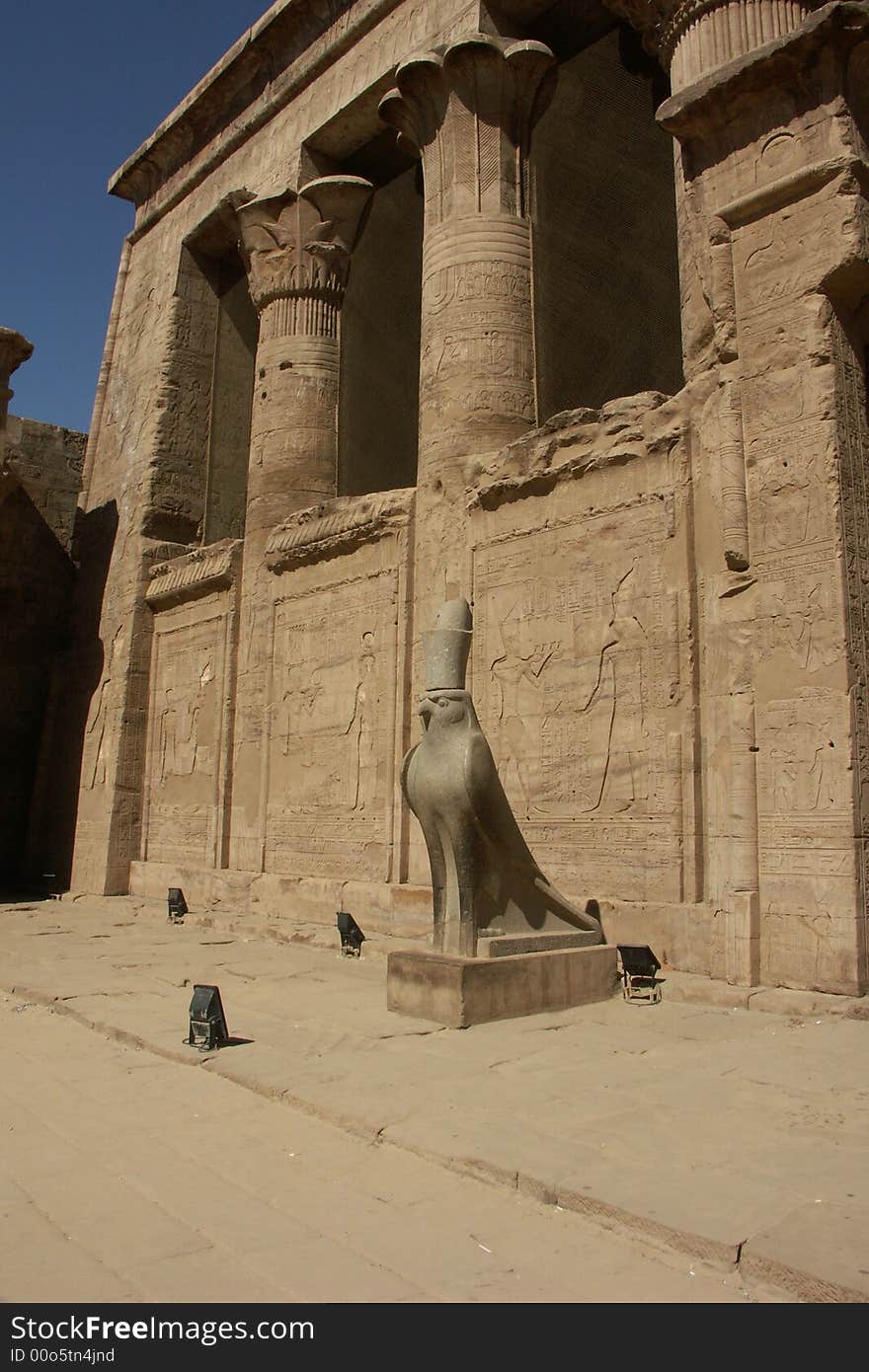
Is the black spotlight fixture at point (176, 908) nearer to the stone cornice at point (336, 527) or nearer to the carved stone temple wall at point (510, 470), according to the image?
the carved stone temple wall at point (510, 470)

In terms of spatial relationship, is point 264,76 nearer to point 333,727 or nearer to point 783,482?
point 333,727

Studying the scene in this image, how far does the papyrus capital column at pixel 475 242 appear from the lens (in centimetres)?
890

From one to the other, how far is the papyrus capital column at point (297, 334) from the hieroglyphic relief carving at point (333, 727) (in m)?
1.62

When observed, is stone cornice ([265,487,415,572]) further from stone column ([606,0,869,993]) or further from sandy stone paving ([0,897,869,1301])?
sandy stone paving ([0,897,869,1301])

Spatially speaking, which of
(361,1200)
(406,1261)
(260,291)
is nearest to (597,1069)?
(361,1200)

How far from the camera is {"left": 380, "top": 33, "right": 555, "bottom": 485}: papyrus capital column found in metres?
8.90

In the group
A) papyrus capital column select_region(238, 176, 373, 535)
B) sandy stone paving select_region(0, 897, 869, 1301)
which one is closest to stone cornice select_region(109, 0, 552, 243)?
papyrus capital column select_region(238, 176, 373, 535)

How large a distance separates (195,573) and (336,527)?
9.38 feet

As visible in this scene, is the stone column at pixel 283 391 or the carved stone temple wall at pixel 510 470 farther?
the stone column at pixel 283 391

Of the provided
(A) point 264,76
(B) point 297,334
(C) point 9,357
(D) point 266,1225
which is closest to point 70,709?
(C) point 9,357

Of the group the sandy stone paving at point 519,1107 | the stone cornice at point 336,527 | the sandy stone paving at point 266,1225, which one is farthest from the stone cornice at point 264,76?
the sandy stone paving at point 266,1225

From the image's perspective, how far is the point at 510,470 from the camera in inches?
318

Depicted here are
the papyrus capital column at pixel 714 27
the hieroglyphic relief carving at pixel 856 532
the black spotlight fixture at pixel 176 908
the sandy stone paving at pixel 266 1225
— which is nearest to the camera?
the sandy stone paving at pixel 266 1225

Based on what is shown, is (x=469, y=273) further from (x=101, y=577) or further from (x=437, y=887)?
(x=101, y=577)
